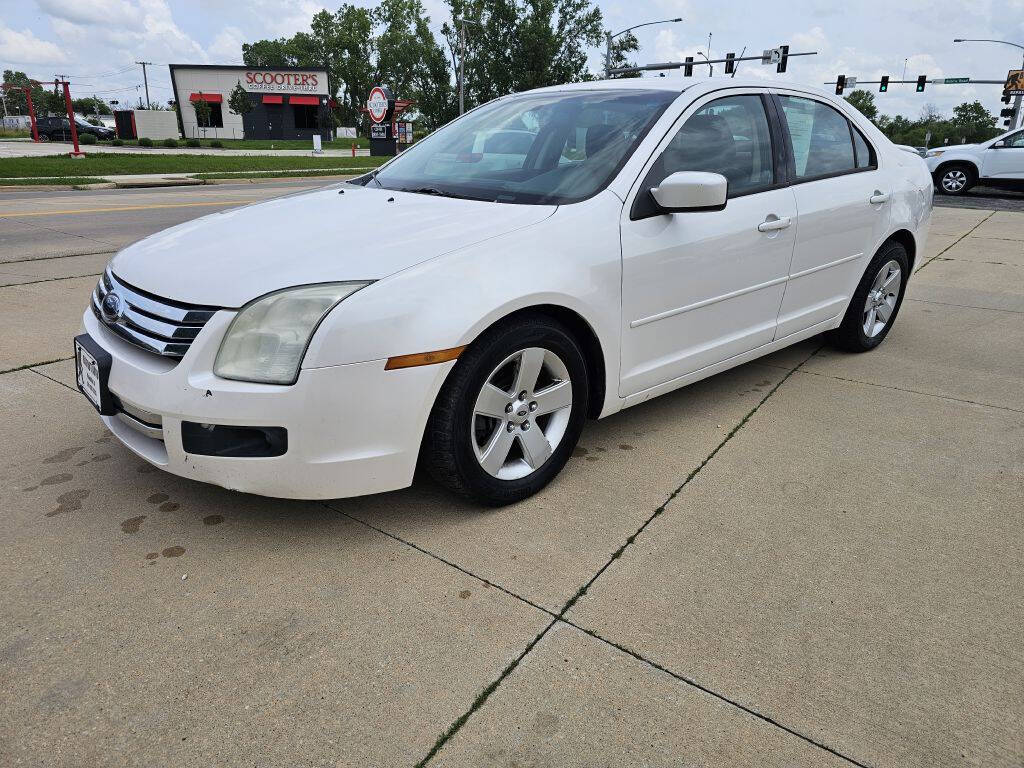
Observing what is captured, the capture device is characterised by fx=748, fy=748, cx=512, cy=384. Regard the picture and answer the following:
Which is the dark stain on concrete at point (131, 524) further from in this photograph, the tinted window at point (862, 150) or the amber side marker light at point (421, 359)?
the tinted window at point (862, 150)

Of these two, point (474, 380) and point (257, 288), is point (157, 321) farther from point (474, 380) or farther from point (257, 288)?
point (474, 380)

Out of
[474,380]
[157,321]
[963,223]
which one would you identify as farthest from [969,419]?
[963,223]

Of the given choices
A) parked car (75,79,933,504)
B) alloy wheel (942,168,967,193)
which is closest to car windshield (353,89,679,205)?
parked car (75,79,933,504)

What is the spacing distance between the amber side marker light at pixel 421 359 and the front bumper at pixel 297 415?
0.02 m

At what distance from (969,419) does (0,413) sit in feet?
15.9

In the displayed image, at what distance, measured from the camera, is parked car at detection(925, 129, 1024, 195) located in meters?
16.8

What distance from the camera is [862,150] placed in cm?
441

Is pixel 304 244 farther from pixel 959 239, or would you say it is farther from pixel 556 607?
pixel 959 239

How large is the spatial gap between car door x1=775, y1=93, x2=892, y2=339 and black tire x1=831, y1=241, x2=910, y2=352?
0.12 metres

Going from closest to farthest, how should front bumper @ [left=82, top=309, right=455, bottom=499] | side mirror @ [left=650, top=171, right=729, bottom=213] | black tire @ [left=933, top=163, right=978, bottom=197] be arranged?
front bumper @ [left=82, top=309, right=455, bottom=499], side mirror @ [left=650, top=171, right=729, bottom=213], black tire @ [left=933, top=163, right=978, bottom=197]

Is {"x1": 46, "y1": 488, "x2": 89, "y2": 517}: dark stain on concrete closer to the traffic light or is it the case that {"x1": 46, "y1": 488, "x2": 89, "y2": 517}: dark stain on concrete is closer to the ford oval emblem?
the ford oval emblem

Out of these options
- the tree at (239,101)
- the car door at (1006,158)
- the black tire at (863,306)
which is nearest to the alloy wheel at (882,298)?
→ the black tire at (863,306)

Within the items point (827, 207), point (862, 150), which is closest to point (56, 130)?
point (862, 150)

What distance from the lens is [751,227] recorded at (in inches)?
137
